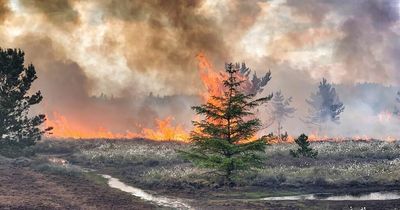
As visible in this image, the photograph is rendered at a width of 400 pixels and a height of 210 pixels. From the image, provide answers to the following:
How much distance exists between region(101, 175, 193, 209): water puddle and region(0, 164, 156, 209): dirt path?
0.87m

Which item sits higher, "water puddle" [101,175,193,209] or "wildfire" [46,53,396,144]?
"wildfire" [46,53,396,144]

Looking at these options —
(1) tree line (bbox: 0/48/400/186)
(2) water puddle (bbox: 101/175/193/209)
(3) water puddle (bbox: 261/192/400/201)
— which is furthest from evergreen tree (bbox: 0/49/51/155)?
(3) water puddle (bbox: 261/192/400/201)

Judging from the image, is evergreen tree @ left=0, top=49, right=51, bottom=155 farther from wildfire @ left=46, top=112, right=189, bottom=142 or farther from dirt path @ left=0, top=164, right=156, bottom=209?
wildfire @ left=46, top=112, right=189, bottom=142

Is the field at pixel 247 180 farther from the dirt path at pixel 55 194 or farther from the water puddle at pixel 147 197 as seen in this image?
the water puddle at pixel 147 197

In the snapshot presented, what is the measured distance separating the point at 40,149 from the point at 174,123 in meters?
69.5

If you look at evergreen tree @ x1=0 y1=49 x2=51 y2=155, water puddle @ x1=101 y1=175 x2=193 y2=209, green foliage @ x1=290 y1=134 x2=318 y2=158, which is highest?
evergreen tree @ x1=0 y1=49 x2=51 y2=155

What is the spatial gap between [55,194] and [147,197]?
5219 millimetres

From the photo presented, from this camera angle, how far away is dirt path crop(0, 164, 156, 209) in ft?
66.7

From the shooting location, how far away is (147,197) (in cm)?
2459

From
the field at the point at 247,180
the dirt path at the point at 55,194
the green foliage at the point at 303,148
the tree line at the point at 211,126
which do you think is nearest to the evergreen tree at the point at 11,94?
the tree line at the point at 211,126

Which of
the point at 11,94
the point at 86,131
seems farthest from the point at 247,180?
the point at 86,131

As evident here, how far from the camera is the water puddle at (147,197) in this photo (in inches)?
854

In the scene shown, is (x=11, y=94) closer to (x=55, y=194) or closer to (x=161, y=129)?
(x=55, y=194)

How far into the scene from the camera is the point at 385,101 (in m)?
158
